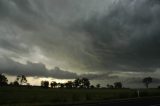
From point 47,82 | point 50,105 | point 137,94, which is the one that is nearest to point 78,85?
point 47,82

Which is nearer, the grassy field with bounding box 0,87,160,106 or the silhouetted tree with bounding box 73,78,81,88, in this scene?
the grassy field with bounding box 0,87,160,106

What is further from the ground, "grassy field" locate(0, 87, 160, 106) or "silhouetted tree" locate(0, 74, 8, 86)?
"silhouetted tree" locate(0, 74, 8, 86)

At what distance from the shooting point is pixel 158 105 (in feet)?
76.1

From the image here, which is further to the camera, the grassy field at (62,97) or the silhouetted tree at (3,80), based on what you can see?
the silhouetted tree at (3,80)

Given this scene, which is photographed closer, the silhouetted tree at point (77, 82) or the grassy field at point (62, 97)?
the grassy field at point (62, 97)

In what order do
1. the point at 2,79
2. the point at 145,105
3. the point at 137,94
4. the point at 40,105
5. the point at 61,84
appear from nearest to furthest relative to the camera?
the point at 145,105
the point at 40,105
the point at 137,94
the point at 2,79
the point at 61,84

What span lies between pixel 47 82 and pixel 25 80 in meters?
15.6

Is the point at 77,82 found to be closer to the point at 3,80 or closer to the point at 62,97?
the point at 3,80

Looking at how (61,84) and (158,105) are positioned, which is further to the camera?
(61,84)

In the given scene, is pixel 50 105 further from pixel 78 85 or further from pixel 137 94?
pixel 78 85

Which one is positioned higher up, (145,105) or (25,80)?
(25,80)

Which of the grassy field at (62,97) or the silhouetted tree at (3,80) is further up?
the silhouetted tree at (3,80)

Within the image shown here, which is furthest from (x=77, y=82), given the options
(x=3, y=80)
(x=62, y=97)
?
(x=62, y=97)

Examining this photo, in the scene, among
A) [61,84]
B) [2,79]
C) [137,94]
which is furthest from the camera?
[61,84]
